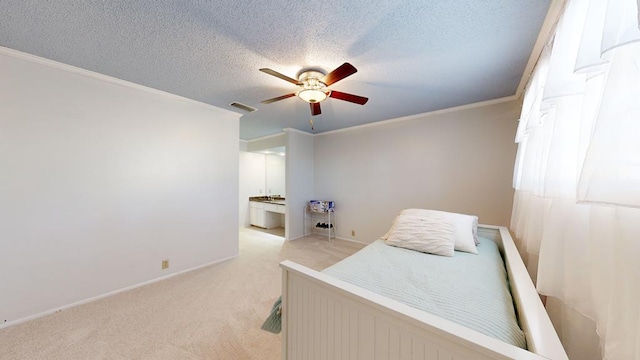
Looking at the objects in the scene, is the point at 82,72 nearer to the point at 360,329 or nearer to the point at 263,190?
the point at 360,329

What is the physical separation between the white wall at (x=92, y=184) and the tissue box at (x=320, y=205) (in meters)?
2.08

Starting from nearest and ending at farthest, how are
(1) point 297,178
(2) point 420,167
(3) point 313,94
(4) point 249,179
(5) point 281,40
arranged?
1. (5) point 281,40
2. (3) point 313,94
3. (2) point 420,167
4. (1) point 297,178
5. (4) point 249,179

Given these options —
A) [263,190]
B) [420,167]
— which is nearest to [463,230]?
[420,167]

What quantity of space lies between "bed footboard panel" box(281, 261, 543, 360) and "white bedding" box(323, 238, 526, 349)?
0.34 metres

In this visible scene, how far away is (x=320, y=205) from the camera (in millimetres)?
4574

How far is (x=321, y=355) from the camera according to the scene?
42.1 inches

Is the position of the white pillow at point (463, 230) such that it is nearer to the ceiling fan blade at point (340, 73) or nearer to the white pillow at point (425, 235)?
the white pillow at point (425, 235)

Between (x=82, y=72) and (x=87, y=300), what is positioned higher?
(x=82, y=72)

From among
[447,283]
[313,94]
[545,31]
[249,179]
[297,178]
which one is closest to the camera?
[447,283]

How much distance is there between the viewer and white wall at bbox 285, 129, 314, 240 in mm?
4422

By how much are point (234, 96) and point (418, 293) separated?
2.84 meters

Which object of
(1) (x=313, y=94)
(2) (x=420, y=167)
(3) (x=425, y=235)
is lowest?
(3) (x=425, y=235)

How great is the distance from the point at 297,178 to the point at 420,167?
2.38m

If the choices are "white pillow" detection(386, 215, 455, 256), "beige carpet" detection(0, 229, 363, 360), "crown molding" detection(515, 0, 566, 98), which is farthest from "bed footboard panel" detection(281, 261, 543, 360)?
"crown molding" detection(515, 0, 566, 98)
